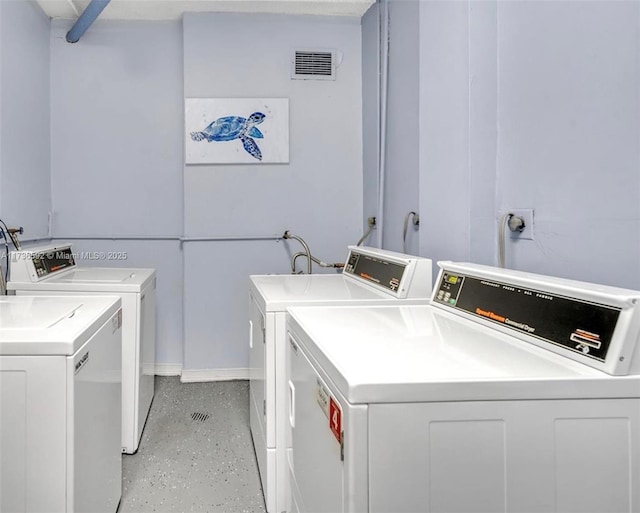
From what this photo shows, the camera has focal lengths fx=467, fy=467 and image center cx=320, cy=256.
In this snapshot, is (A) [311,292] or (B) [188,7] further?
(B) [188,7]

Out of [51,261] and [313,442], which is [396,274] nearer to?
[313,442]

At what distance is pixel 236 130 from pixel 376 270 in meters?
1.62

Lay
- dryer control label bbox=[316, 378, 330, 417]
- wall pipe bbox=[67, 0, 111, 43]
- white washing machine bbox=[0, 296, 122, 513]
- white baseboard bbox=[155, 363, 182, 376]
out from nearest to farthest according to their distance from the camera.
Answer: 1. dryer control label bbox=[316, 378, 330, 417]
2. white washing machine bbox=[0, 296, 122, 513]
3. wall pipe bbox=[67, 0, 111, 43]
4. white baseboard bbox=[155, 363, 182, 376]

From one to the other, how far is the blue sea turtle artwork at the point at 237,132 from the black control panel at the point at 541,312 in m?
2.08

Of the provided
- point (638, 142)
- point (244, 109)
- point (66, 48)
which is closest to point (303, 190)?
point (244, 109)

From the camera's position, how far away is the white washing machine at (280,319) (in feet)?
5.28

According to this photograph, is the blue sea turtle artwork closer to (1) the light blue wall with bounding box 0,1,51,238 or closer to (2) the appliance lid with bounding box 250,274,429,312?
(1) the light blue wall with bounding box 0,1,51,238

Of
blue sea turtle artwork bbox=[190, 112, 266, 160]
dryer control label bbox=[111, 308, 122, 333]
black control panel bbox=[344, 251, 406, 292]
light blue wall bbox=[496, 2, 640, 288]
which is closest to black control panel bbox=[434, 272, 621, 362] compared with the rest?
light blue wall bbox=[496, 2, 640, 288]

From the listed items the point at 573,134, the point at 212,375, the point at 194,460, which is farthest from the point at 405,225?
the point at 212,375

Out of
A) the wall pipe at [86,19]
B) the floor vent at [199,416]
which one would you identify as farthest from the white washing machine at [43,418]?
the wall pipe at [86,19]

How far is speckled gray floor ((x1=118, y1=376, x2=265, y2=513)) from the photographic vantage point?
1806 mm

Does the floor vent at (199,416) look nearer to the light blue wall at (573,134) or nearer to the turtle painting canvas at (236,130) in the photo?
the turtle painting canvas at (236,130)

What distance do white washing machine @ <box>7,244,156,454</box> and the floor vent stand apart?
259mm

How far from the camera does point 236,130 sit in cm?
311
